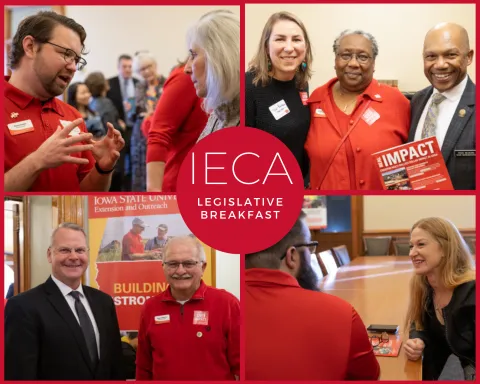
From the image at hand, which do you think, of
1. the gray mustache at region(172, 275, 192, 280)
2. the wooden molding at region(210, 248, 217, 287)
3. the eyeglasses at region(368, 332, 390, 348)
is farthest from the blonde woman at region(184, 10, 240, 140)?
the eyeglasses at region(368, 332, 390, 348)

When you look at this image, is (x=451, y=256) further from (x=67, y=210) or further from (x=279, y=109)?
(x=67, y=210)

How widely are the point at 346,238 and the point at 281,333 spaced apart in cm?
61

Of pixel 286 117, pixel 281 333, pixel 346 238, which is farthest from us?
pixel 346 238

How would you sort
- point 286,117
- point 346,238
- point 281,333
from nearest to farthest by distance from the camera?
point 281,333, point 286,117, point 346,238

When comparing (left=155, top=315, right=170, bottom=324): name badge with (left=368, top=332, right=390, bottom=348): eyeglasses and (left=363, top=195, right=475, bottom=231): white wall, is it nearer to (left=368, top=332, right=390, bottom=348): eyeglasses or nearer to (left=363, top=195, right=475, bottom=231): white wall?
(left=368, top=332, right=390, bottom=348): eyeglasses

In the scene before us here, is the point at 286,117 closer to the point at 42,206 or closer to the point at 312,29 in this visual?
the point at 312,29

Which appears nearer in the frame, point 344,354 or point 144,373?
point 344,354

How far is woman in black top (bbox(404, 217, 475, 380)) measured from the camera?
8.46 feet

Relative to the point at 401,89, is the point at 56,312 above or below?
below

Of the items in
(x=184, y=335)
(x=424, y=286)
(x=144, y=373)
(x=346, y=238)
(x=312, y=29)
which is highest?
(x=312, y=29)

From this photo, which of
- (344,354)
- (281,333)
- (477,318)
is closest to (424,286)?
(477,318)

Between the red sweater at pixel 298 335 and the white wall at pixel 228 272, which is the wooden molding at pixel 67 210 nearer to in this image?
the white wall at pixel 228 272

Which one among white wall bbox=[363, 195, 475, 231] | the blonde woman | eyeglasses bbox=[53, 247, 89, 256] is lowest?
eyeglasses bbox=[53, 247, 89, 256]

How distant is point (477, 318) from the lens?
261 centimetres
